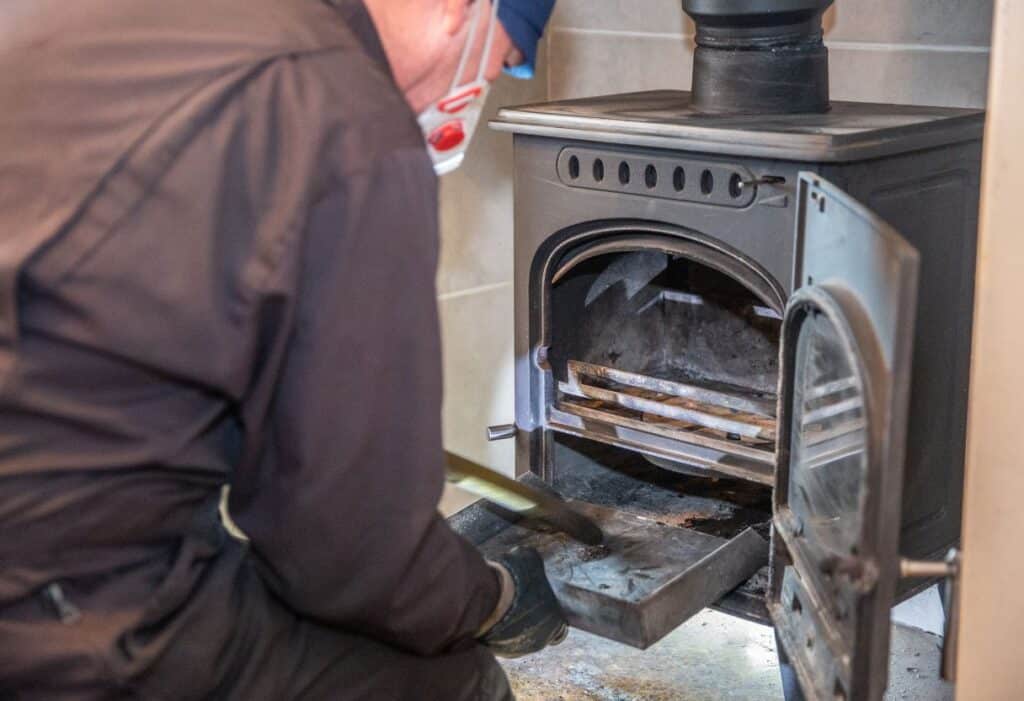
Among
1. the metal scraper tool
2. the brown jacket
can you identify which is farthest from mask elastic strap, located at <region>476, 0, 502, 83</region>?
the metal scraper tool

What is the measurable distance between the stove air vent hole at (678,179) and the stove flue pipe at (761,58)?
13cm

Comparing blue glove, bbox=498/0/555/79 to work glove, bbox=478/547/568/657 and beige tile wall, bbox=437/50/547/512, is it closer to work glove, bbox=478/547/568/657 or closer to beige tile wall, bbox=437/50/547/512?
work glove, bbox=478/547/568/657

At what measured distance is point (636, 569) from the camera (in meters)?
1.57

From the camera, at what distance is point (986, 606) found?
1.22 m

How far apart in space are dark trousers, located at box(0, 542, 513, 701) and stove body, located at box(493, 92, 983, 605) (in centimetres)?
54

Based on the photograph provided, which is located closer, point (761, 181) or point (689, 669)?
point (761, 181)

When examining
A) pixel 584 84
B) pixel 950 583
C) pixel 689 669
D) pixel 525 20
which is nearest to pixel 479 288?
pixel 584 84

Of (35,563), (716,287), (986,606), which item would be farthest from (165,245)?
(716,287)

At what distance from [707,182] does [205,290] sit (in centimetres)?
78

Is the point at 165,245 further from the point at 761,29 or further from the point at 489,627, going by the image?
the point at 761,29

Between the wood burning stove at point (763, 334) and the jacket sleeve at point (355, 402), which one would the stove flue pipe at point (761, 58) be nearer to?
the wood burning stove at point (763, 334)

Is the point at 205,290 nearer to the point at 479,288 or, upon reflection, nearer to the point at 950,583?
the point at 950,583

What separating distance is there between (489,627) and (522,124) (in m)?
0.71

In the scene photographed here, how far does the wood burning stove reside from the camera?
112cm
